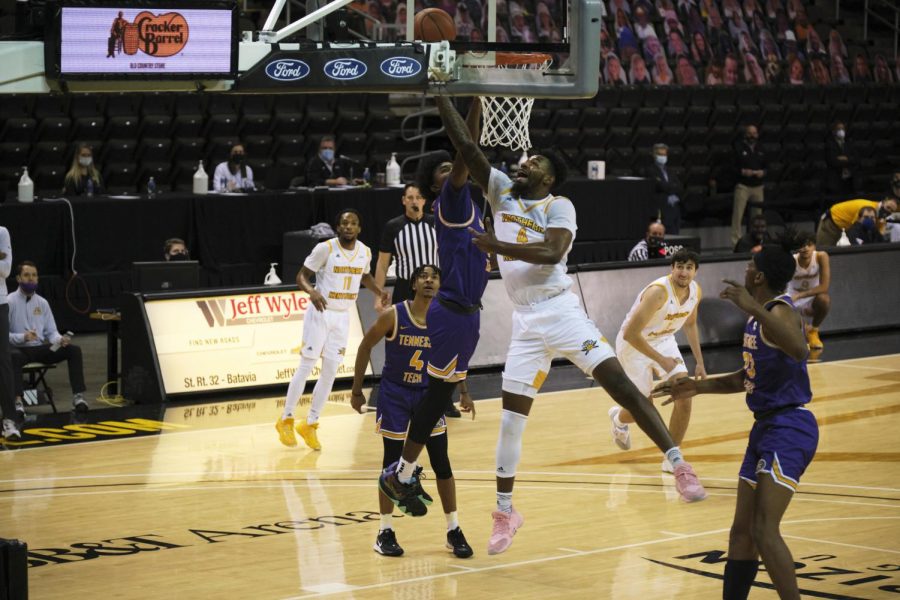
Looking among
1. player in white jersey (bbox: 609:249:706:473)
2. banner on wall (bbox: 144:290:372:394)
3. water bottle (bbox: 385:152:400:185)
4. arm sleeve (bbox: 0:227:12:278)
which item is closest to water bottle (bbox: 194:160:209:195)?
water bottle (bbox: 385:152:400:185)

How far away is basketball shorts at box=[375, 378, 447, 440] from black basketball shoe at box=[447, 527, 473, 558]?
60 centimetres

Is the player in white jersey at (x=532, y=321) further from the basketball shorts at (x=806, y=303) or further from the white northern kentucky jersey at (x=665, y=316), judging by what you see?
the basketball shorts at (x=806, y=303)

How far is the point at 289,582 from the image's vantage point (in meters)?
7.38

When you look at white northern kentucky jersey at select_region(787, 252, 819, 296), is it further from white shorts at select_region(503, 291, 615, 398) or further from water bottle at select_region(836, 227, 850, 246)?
white shorts at select_region(503, 291, 615, 398)

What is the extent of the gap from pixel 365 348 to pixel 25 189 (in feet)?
30.2

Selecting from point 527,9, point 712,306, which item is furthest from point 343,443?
point 527,9

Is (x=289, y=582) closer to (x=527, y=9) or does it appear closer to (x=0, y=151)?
(x=0, y=151)

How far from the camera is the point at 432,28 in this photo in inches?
335

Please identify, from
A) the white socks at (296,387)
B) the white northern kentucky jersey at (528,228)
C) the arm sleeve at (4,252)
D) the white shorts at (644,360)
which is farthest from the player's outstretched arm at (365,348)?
the arm sleeve at (4,252)

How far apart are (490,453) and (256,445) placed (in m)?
1.86

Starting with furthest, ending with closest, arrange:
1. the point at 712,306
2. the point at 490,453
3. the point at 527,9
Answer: the point at 527,9 → the point at 712,306 → the point at 490,453

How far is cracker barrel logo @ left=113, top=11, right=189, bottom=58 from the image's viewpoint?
730cm

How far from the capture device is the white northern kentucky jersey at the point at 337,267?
11.2 meters

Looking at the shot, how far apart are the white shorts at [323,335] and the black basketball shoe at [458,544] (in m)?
3.51
